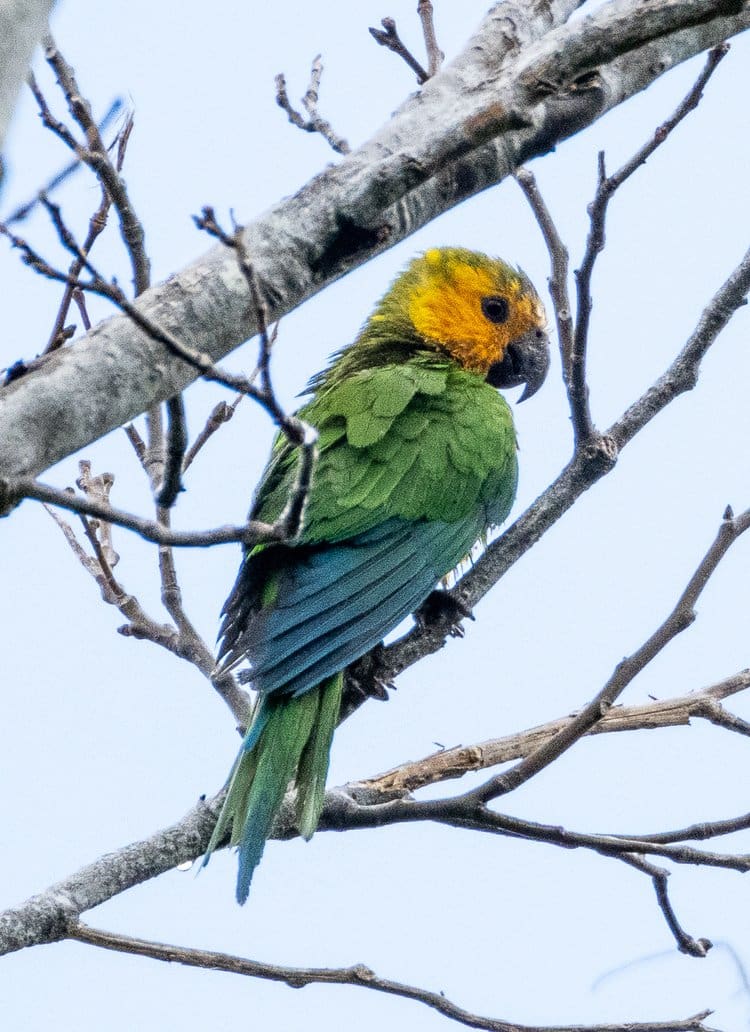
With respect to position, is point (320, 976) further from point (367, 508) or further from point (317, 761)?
point (367, 508)

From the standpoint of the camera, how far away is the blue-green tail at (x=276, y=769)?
3.56 m

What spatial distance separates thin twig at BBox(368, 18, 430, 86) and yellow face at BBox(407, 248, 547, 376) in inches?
79.9

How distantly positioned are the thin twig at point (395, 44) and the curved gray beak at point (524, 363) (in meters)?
2.31

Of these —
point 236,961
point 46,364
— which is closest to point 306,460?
point 46,364

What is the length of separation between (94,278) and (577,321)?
1.72m

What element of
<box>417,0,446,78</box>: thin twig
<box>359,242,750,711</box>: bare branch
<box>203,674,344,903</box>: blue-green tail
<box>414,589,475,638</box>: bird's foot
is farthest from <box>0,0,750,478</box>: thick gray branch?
<box>414,589,475,638</box>: bird's foot

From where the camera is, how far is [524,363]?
20.6ft

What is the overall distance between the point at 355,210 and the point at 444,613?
2.27 metres

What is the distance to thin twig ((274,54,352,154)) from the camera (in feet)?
13.8

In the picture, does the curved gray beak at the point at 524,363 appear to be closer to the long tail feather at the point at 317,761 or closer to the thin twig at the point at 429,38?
the thin twig at the point at 429,38

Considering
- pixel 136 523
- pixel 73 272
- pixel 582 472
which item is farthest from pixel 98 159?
pixel 582 472

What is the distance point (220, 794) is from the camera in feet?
12.2

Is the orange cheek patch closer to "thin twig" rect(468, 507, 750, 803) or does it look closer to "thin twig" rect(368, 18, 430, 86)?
"thin twig" rect(368, 18, 430, 86)

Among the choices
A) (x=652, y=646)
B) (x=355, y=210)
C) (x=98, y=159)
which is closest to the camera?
(x=355, y=210)
